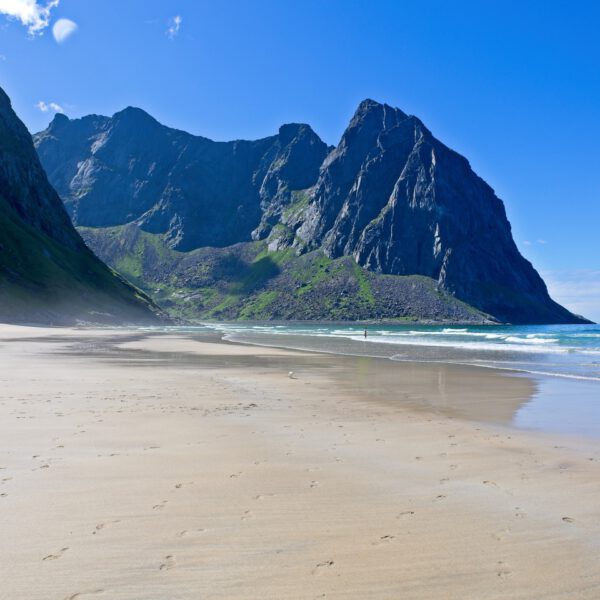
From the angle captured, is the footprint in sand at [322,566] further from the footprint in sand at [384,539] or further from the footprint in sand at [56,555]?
the footprint in sand at [56,555]

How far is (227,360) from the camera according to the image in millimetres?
39531

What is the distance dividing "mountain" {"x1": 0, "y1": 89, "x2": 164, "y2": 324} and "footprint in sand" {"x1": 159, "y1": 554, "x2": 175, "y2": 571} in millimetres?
100989

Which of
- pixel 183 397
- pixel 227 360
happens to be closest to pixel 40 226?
pixel 227 360

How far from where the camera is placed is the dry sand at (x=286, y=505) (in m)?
5.71

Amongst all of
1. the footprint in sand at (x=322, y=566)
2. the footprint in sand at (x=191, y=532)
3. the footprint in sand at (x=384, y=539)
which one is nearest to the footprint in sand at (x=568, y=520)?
the footprint in sand at (x=384, y=539)

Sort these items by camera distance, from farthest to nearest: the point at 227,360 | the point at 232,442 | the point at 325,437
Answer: the point at 227,360, the point at 325,437, the point at 232,442

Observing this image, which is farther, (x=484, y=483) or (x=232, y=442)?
(x=232, y=442)

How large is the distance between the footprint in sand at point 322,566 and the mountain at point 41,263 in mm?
101977

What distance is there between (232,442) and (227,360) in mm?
27239

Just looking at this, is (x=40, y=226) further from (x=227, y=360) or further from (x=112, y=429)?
(x=112, y=429)

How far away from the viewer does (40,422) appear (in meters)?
14.1

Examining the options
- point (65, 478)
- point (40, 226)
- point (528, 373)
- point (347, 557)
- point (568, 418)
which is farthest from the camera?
point (40, 226)

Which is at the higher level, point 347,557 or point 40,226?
point 40,226

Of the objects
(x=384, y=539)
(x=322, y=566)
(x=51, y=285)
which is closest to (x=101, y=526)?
(x=322, y=566)
